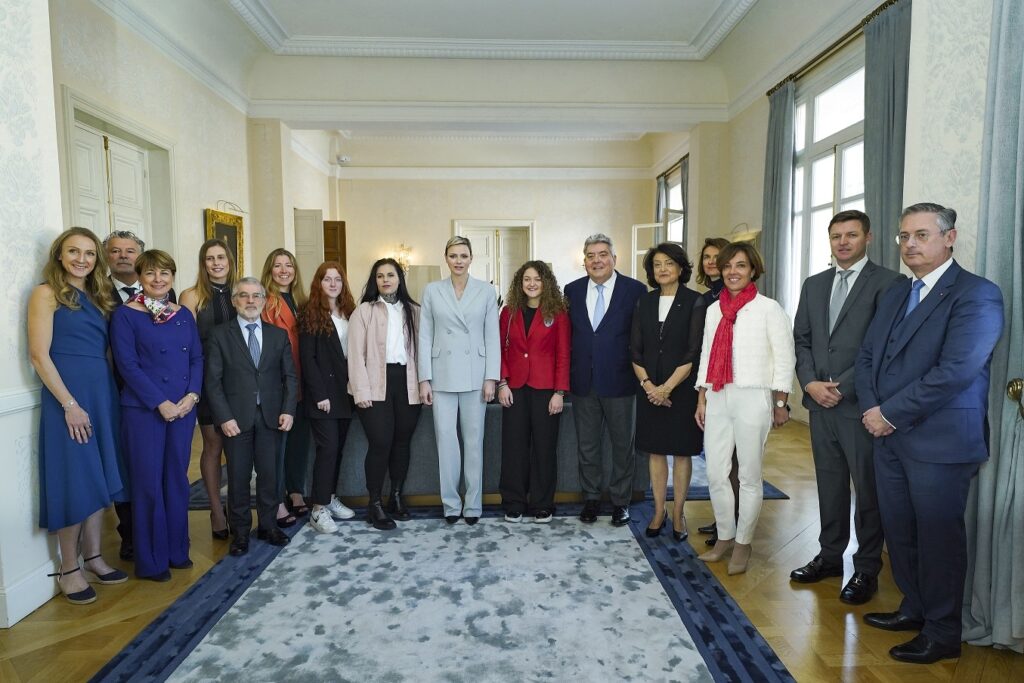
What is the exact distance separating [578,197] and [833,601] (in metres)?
10.7

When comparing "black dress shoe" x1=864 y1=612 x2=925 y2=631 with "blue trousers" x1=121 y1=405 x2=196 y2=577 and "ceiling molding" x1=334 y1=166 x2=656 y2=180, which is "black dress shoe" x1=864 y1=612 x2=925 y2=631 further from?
"ceiling molding" x1=334 y1=166 x2=656 y2=180

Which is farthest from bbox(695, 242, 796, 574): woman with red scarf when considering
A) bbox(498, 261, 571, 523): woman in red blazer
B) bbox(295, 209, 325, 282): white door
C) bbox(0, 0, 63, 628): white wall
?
bbox(295, 209, 325, 282): white door

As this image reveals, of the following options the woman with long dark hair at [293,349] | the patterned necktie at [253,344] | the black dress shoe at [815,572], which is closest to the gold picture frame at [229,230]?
Answer: the woman with long dark hair at [293,349]

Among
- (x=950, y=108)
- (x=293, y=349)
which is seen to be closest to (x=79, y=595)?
(x=293, y=349)

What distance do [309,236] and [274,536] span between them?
640cm

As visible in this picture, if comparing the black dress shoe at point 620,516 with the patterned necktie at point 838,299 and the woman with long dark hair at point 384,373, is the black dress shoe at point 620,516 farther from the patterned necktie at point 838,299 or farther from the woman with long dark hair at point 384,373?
the patterned necktie at point 838,299

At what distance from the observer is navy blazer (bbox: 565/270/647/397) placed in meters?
3.50

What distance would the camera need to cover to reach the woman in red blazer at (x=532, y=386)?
140 inches

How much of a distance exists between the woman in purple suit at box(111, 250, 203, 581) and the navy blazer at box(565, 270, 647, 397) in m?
2.13

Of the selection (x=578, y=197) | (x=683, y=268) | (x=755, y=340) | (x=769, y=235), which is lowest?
(x=755, y=340)

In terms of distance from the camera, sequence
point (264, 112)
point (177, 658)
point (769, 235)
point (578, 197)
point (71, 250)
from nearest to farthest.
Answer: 1. point (177, 658)
2. point (71, 250)
3. point (769, 235)
4. point (264, 112)
5. point (578, 197)

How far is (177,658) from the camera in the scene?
2.31 metres

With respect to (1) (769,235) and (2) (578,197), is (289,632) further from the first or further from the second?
(2) (578,197)

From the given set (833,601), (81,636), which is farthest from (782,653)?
(81,636)
